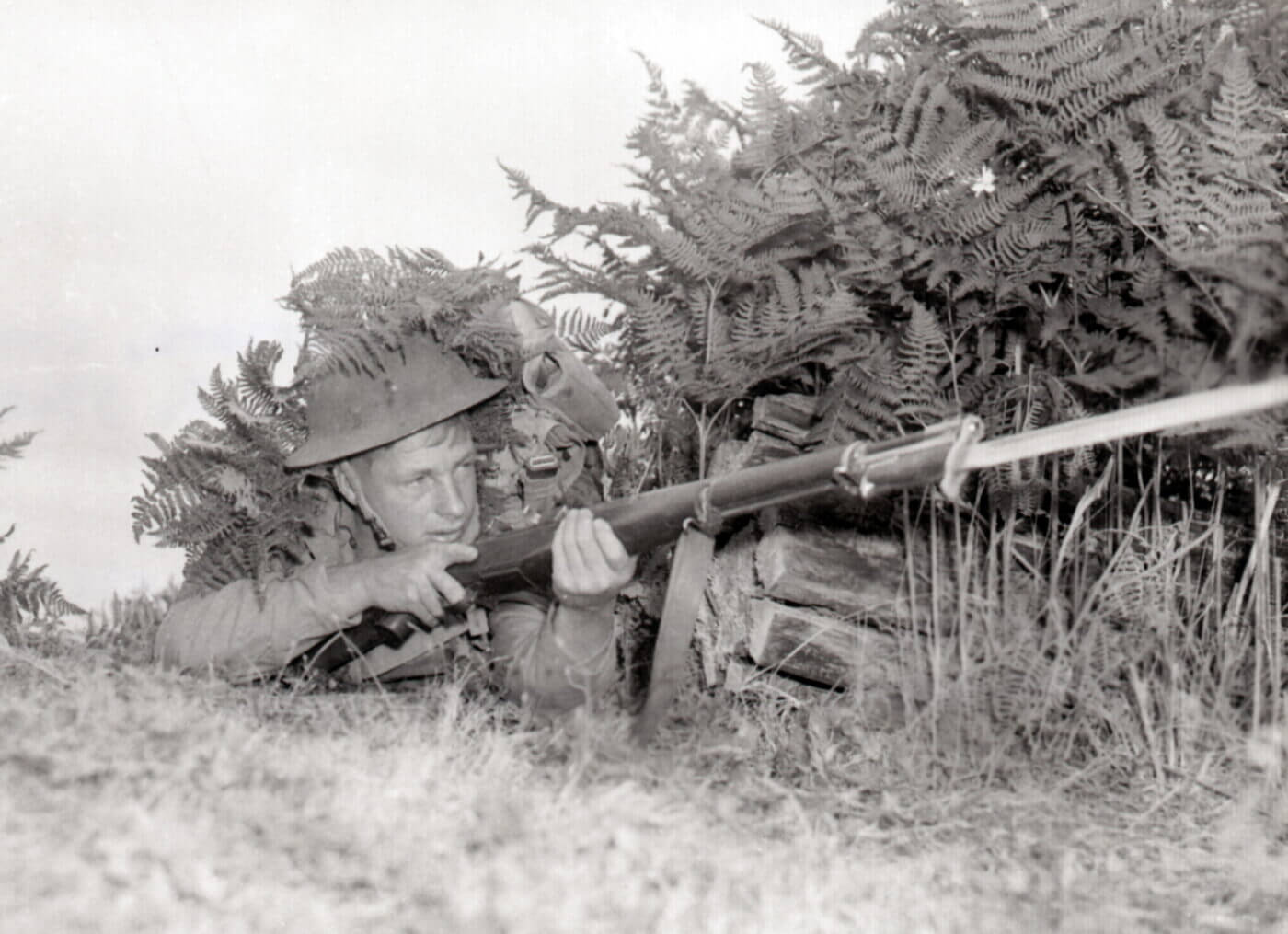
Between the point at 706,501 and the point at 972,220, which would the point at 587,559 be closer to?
the point at 706,501

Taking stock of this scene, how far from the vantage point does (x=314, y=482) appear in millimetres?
4809

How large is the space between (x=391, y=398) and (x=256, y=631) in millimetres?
956

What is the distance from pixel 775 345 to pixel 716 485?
0.90 meters

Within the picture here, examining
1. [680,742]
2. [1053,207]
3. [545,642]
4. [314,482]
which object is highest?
[1053,207]

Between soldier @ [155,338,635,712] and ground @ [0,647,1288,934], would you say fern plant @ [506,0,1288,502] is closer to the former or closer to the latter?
soldier @ [155,338,635,712]

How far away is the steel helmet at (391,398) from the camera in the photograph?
4.38 meters

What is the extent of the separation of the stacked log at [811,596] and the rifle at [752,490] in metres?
0.52

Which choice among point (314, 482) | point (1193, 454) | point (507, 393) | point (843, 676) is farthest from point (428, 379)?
point (1193, 454)

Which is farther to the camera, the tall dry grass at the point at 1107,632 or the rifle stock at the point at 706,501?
the tall dry grass at the point at 1107,632

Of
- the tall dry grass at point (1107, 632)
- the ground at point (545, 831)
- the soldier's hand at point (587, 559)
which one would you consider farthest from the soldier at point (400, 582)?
the tall dry grass at point (1107, 632)

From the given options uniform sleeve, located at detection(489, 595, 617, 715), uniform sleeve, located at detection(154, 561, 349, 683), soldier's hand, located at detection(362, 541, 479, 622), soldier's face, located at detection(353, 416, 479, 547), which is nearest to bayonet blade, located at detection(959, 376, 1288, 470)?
uniform sleeve, located at detection(489, 595, 617, 715)

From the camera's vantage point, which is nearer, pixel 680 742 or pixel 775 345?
pixel 680 742

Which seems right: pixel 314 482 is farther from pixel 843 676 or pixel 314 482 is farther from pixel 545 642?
pixel 843 676

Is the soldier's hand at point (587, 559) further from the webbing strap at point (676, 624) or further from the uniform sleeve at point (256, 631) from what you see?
the uniform sleeve at point (256, 631)
